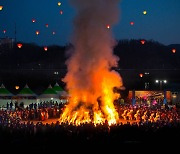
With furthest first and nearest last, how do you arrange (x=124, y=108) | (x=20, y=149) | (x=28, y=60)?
(x=28, y=60)
(x=124, y=108)
(x=20, y=149)

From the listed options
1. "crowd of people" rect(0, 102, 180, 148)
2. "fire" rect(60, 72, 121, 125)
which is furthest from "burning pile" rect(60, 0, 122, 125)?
"crowd of people" rect(0, 102, 180, 148)

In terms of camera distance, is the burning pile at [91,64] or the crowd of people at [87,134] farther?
the burning pile at [91,64]

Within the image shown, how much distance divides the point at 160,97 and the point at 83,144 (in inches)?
1085

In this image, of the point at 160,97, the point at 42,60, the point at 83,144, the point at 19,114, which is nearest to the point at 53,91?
the point at 19,114

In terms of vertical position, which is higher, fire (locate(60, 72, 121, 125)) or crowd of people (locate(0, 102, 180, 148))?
fire (locate(60, 72, 121, 125))

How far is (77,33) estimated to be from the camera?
25156mm

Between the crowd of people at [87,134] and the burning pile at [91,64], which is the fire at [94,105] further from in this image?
the crowd of people at [87,134]

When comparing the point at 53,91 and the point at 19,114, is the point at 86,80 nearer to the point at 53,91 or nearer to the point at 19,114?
the point at 19,114

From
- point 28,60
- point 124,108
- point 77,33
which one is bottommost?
point 124,108

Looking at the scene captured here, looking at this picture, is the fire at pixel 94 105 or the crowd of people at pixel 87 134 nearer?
the crowd of people at pixel 87 134

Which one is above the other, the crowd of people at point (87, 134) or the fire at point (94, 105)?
the fire at point (94, 105)

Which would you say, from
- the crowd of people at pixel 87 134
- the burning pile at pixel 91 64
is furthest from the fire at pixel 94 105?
the crowd of people at pixel 87 134

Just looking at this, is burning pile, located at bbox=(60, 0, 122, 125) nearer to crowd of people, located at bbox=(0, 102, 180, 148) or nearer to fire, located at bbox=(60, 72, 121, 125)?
fire, located at bbox=(60, 72, 121, 125)

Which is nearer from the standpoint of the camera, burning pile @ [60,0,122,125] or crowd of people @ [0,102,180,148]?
crowd of people @ [0,102,180,148]
